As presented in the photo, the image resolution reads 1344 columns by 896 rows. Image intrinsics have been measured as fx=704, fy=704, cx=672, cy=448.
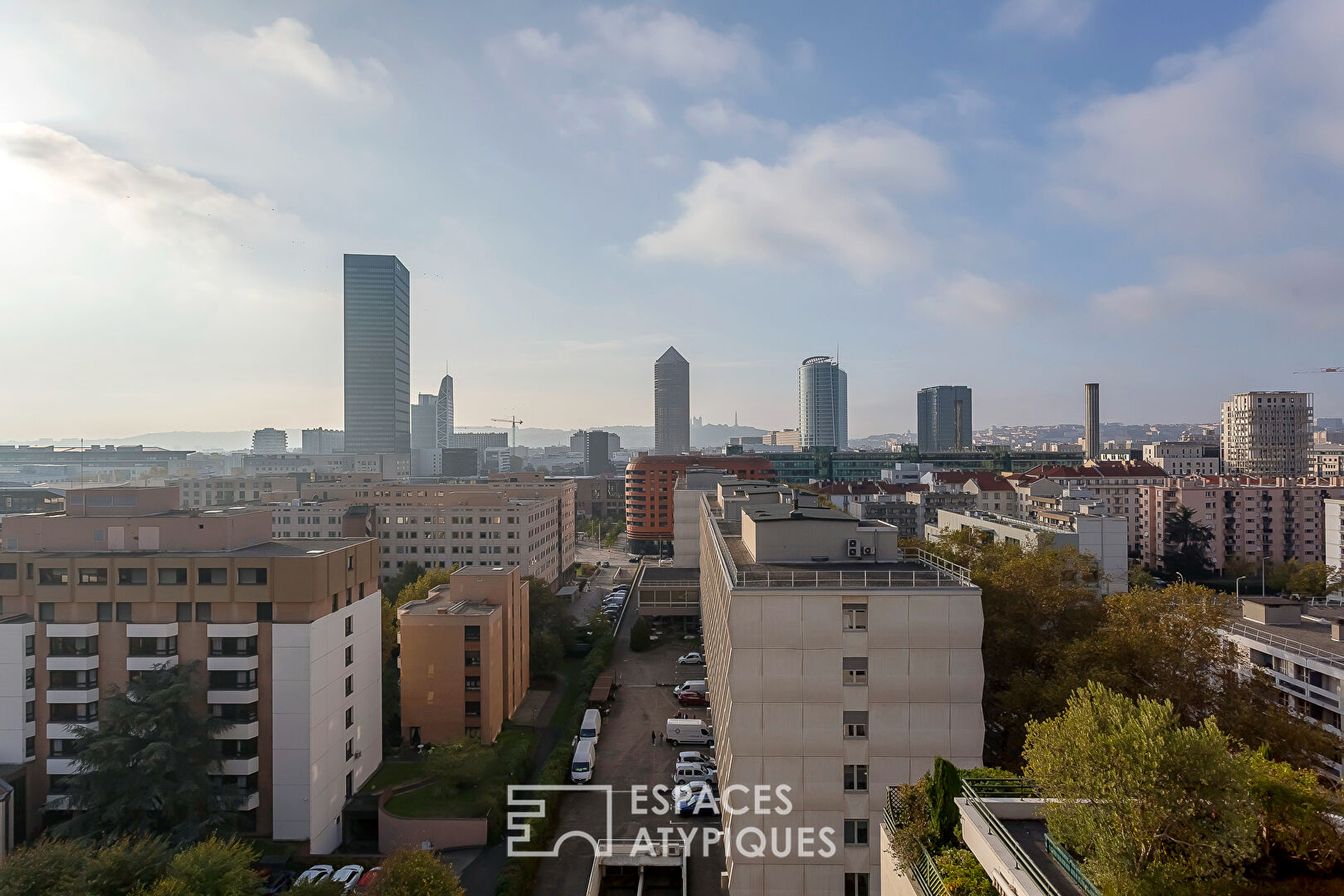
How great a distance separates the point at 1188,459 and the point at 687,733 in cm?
11910

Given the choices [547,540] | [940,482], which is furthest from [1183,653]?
[940,482]

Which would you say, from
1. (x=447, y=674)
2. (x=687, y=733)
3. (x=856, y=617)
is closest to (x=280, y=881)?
(x=447, y=674)

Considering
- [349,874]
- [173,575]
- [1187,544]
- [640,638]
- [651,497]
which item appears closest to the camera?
[349,874]

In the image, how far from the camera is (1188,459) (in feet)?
375

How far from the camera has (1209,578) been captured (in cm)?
6172

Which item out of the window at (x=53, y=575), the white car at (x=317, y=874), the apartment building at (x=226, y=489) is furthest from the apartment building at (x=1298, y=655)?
the apartment building at (x=226, y=489)

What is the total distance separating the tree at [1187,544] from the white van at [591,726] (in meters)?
57.2

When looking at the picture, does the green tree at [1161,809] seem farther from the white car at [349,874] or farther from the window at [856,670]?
the white car at [349,874]

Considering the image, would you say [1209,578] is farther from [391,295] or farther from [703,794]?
[391,295]

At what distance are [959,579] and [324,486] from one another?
6716cm

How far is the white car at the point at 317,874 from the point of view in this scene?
1902 centimetres

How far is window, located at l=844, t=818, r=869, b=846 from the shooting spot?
52.0 feet

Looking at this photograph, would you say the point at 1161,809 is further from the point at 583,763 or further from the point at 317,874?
the point at 583,763

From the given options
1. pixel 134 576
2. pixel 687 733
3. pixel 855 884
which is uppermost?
pixel 134 576
